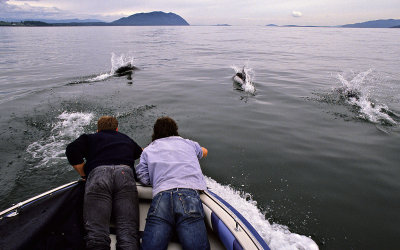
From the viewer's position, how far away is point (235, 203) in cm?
584

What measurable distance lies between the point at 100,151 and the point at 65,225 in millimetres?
1229

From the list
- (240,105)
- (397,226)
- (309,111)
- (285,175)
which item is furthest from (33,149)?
(309,111)

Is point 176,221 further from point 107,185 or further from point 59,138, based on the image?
point 59,138

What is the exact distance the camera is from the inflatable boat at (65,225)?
130 inches

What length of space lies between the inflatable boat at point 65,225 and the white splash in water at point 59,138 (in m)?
3.63

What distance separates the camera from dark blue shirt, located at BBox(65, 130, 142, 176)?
13.8 feet

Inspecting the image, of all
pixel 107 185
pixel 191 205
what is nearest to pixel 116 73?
pixel 107 185

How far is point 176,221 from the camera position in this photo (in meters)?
3.51

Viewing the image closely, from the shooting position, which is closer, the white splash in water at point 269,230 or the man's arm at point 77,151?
the man's arm at point 77,151

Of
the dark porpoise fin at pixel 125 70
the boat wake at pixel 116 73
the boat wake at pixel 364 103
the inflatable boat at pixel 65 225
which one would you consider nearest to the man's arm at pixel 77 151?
the inflatable boat at pixel 65 225

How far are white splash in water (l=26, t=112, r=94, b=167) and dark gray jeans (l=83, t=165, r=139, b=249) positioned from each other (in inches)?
164

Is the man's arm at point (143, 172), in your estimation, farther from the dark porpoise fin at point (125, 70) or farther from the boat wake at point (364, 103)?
the dark porpoise fin at point (125, 70)

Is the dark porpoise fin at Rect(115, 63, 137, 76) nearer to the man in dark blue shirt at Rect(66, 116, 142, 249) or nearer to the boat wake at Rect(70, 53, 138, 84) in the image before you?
the boat wake at Rect(70, 53, 138, 84)

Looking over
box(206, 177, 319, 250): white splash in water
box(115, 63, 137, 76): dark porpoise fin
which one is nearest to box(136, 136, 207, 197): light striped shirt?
box(206, 177, 319, 250): white splash in water
